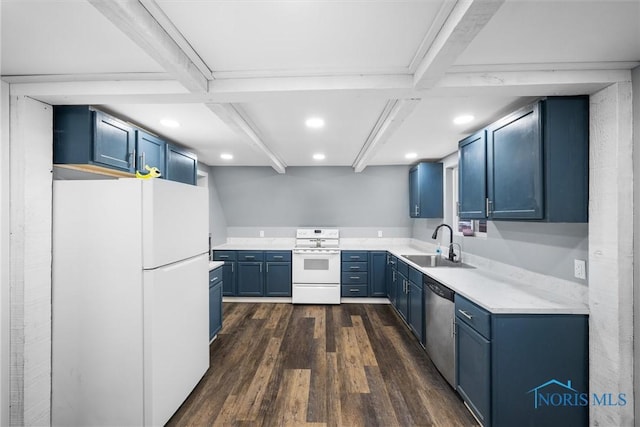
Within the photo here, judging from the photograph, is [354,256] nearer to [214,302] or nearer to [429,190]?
[429,190]

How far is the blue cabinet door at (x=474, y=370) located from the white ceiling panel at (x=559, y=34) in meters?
1.70

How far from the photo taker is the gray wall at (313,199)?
489 centimetres

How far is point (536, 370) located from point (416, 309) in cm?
140

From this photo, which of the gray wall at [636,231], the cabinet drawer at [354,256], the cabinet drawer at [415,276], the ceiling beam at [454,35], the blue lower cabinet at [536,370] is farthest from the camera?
the cabinet drawer at [354,256]

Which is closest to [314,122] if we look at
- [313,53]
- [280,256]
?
[313,53]

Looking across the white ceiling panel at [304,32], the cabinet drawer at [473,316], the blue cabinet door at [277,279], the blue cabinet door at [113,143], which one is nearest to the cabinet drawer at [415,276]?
the cabinet drawer at [473,316]

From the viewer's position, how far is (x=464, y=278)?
2451 millimetres

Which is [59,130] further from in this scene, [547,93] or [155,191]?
[547,93]

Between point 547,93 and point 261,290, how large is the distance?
4.21 m

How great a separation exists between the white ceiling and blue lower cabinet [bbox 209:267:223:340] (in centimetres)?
170

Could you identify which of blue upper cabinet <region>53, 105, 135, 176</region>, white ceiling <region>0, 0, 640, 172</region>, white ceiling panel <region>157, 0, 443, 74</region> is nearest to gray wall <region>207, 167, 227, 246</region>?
white ceiling <region>0, 0, 640, 172</region>

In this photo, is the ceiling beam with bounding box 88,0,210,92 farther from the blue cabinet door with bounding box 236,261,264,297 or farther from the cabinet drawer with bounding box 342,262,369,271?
the cabinet drawer with bounding box 342,262,369,271

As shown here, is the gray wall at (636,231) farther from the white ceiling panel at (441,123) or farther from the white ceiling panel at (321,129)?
the white ceiling panel at (321,129)

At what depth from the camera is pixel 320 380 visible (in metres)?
2.38
